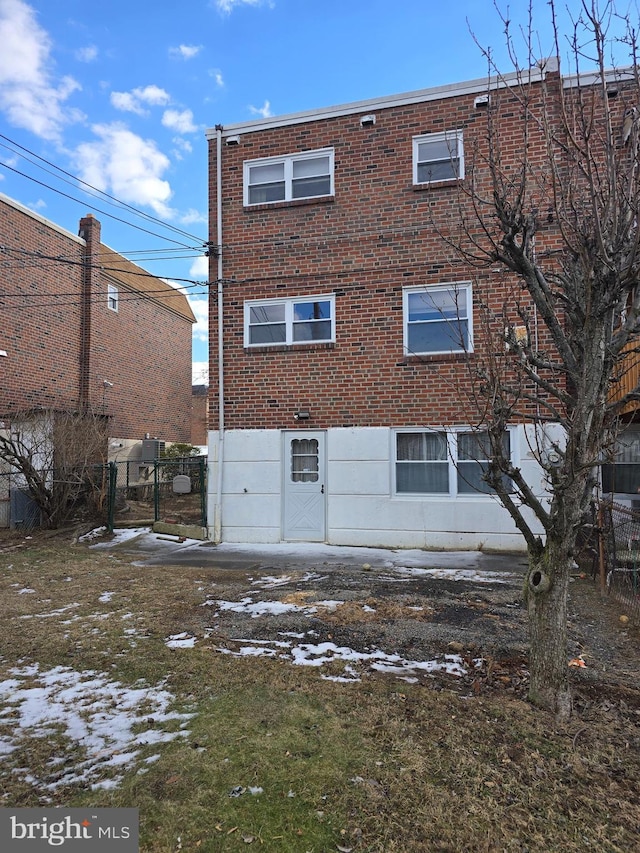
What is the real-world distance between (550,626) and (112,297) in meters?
17.9

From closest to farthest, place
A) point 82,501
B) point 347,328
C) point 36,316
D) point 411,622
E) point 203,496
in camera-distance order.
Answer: point 411,622, point 347,328, point 203,496, point 82,501, point 36,316

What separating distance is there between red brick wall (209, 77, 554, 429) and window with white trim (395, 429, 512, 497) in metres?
0.39

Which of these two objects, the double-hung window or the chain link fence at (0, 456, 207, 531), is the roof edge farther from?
the double-hung window

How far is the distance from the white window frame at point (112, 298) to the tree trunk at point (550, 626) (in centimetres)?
1692

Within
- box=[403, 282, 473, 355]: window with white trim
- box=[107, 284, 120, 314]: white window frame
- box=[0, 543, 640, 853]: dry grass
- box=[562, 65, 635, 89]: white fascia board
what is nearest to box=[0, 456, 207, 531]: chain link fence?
box=[403, 282, 473, 355]: window with white trim

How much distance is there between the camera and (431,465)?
32.9 feet

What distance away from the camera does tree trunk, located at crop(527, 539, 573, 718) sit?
11.2 ft

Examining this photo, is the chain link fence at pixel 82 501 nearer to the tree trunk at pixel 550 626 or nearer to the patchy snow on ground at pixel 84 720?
the patchy snow on ground at pixel 84 720

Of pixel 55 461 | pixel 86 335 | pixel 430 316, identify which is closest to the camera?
pixel 430 316

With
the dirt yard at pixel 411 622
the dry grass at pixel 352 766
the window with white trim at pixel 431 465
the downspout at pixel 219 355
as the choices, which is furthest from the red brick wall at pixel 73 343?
the dry grass at pixel 352 766

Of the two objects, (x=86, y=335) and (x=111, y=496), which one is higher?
(x=86, y=335)

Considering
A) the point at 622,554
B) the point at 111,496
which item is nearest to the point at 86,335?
the point at 111,496

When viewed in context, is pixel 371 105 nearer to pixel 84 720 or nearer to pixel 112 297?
pixel 84 720

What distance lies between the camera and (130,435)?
61.8 feet
